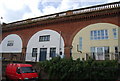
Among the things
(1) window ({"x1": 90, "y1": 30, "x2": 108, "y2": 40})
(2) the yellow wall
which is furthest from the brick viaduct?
(1) window ({"x1": 90, "y1": 30, "x2": 108, "y2": 40})

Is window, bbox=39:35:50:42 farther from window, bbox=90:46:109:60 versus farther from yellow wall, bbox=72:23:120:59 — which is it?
window, bbox=90:46:109:60

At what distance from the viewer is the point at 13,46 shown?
93.4ft

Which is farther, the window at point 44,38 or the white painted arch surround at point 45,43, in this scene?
the window at point 44,38

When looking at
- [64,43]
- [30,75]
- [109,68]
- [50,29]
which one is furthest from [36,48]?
[109,68]

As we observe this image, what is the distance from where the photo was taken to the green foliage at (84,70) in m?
12.3

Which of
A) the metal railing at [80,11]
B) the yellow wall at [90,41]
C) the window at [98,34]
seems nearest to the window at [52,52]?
the yellow wall at [90,41]

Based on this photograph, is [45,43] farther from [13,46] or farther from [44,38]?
[13,46]

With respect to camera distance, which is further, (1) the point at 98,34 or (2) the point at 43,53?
(2) the point at 43,53

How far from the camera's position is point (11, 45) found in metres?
28.8

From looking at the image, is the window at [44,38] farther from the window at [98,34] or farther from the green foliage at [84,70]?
the green foliage at [84,70]

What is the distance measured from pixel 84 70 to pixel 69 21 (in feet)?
38.8

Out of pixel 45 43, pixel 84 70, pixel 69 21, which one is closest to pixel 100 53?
pixel 84 70

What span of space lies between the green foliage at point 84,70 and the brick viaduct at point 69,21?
733 centimetres

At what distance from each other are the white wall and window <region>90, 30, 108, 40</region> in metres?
15.4
